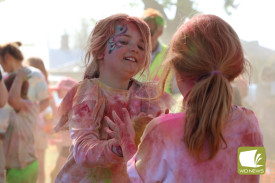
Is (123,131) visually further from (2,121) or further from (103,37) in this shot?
(2,121)

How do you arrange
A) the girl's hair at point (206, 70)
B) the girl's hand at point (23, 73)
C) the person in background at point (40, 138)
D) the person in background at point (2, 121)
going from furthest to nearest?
1. the person in background at point (40, 138)
2. the girl's hand at point (23, 73)
3. the person in background at point (2, 121)
4. the girl's hair at point (206, 70)

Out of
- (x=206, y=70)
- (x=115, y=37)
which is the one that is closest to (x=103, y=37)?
(x=115, y=37)

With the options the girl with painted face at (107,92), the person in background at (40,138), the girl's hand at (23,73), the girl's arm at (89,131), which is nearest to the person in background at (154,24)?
the girl's hand at (23,73)

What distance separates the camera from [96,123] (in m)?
1.55

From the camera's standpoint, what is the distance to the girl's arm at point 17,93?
10.1 feet

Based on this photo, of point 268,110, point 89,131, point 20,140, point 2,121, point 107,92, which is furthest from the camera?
point 268,110

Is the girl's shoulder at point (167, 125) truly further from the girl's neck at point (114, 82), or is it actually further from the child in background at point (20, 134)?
the child in background at point (20, 134)

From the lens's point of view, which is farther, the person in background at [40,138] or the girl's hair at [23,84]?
the person in background at [40,138]

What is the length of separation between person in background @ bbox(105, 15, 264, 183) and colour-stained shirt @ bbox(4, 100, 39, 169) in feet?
6.59

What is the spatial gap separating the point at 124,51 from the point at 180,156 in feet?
2.02

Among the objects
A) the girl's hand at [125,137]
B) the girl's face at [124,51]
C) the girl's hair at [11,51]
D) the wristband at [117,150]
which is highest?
the girl's face at [124,51]

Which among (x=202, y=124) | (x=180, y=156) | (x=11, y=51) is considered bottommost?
(x=11, y=51)

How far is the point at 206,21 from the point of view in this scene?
1.25 m

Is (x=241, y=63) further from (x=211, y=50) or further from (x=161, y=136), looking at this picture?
(x=161, y=136)
